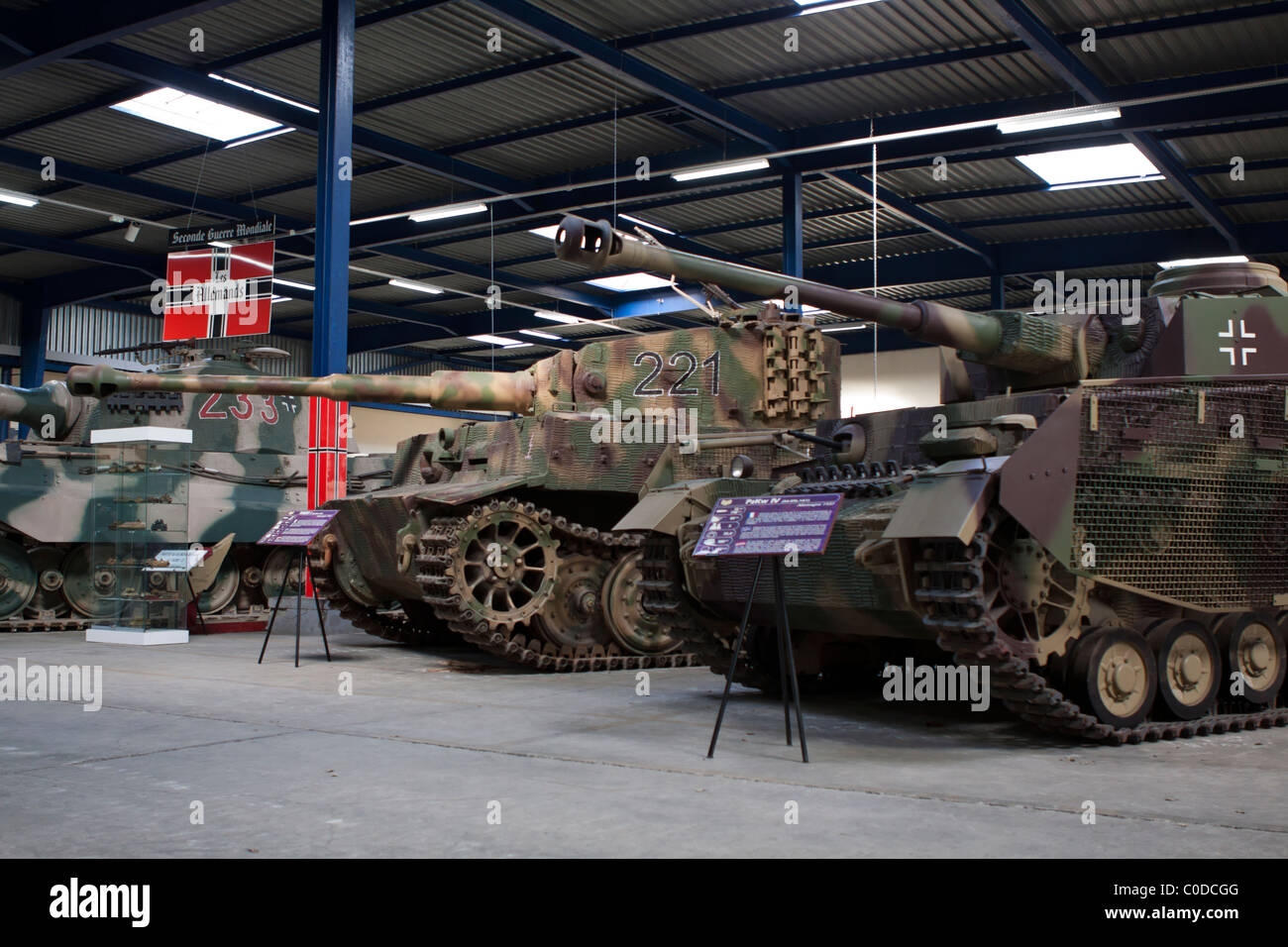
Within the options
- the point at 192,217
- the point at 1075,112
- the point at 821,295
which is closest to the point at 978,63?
the point at 1075,112

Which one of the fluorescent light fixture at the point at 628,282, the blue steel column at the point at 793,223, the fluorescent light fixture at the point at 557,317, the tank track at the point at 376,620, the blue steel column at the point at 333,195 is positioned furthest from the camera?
the fluorescent light fixture at the point at 557,317

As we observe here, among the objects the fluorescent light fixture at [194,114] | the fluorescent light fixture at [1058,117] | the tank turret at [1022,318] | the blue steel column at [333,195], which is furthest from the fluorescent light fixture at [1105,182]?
the fluorescent light fixture at [194,114]

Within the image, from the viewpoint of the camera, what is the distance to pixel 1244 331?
894 centimetres

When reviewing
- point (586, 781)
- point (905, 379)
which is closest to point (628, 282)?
point (905, 379)

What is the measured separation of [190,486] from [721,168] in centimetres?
886

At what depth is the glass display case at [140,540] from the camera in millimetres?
14836

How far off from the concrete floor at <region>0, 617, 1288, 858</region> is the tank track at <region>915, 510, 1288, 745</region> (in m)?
0.18

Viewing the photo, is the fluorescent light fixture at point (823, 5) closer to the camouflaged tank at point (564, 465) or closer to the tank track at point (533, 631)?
the camouflaged tank at point (564, 465)

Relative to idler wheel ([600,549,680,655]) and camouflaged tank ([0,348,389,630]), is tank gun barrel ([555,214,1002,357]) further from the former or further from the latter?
camouflaged tank ([0,348,389,630])

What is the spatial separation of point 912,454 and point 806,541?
7.90ft

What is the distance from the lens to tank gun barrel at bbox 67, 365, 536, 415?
1191cm

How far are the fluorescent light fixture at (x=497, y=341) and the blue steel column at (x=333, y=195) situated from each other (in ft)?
57.6

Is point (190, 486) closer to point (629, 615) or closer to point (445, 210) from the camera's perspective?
point (445, 210)

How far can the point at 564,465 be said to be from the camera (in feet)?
40.9
